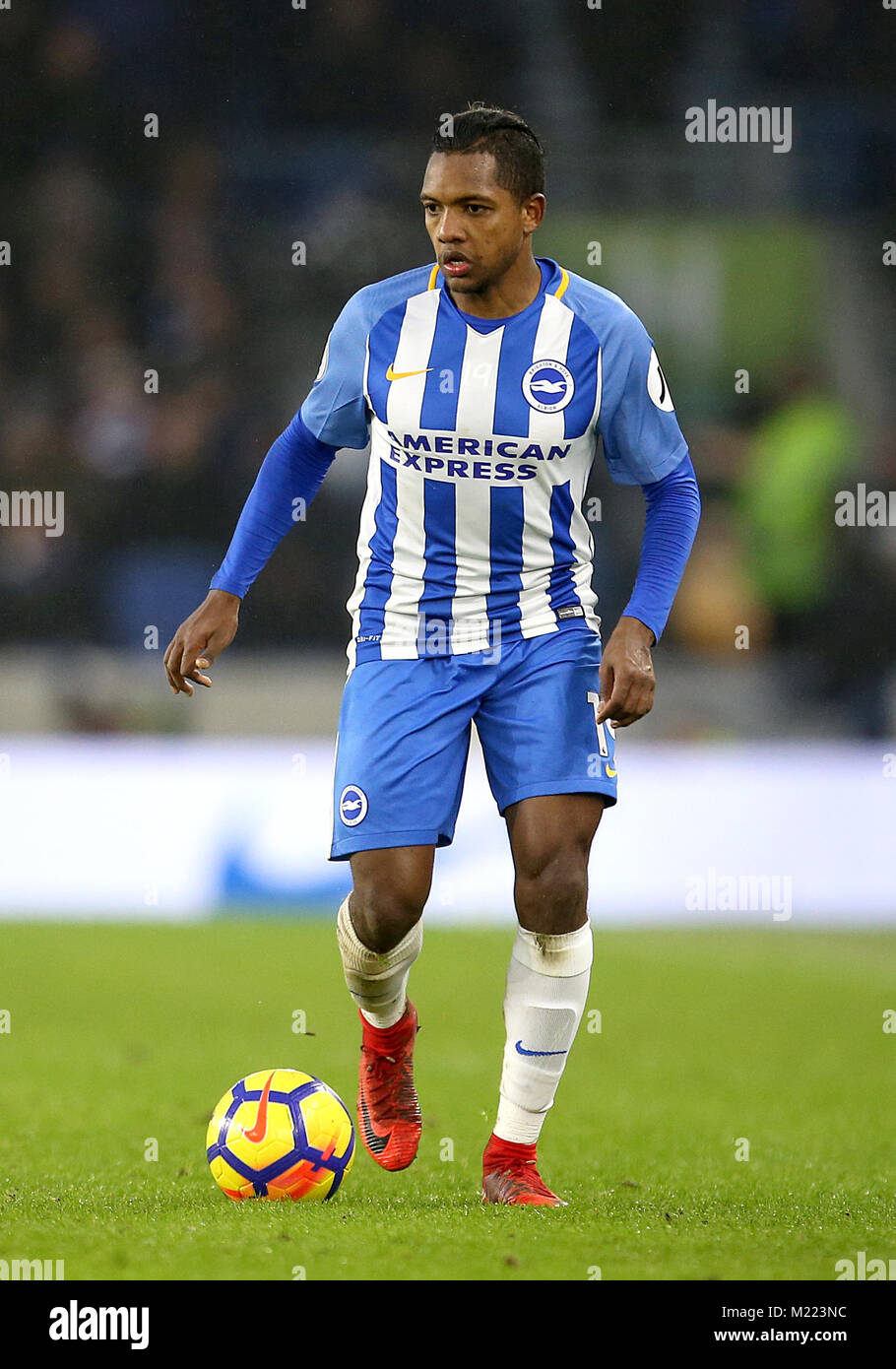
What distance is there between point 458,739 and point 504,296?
38.9 inches

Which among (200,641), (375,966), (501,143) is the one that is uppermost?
(501,143)

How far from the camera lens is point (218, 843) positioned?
9.61 meters

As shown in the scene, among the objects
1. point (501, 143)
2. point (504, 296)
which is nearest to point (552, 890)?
point (504, 296)

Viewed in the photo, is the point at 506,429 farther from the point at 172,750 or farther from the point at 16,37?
the point at 16,37

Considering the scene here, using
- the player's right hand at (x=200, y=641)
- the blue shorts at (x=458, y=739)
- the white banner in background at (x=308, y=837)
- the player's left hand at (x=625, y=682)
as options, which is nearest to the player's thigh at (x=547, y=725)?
the blue shorts at (x=458, y=739)

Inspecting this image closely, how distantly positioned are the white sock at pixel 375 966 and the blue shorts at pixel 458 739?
0.70 feet

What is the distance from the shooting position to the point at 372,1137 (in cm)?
431

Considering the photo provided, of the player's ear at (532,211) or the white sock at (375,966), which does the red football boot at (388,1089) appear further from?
the player's ear at (532,211)

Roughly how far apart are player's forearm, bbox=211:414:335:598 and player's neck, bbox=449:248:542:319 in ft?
1.56

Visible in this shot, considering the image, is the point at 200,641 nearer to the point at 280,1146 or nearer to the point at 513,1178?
the point at 280,1146

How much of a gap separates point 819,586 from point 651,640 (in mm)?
7453

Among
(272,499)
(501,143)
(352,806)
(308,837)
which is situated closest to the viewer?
(501,143)

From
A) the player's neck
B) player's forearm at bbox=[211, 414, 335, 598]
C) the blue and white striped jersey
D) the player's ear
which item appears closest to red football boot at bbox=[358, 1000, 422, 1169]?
the blue and white striped jersey

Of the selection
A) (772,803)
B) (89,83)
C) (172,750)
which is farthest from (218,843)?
(89,83)
